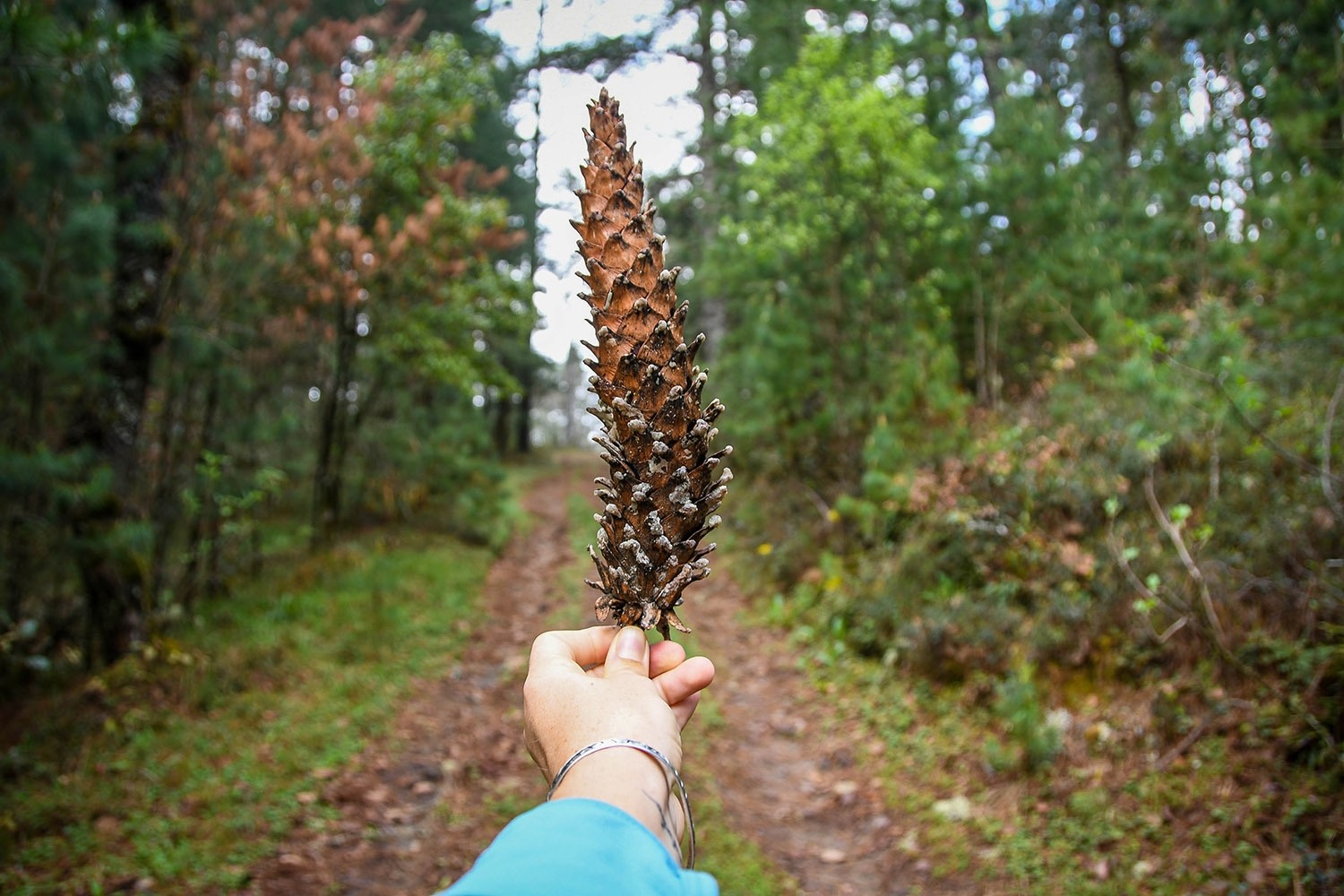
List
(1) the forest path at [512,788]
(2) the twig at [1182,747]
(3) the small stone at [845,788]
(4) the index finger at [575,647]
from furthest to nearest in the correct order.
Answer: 1. (3) the small stone at [845,788]
2. (2) the twig at [1182,747]
3. (1) the forest path at [512,788]
4. (4) the index finger at [575,647]

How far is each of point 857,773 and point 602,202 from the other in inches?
220

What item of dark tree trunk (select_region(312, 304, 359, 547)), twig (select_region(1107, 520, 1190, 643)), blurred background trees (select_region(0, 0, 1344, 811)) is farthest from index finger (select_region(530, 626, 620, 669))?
dark tree trunk (select_region(312, 304, 359, 547))

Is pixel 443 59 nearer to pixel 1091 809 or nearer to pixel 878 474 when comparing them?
pixel 878 474

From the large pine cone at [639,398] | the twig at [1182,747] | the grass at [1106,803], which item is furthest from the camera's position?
the twig at [1182,747]

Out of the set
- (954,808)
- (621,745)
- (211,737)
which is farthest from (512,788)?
(621,745)

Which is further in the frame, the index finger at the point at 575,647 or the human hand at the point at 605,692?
the index finger at the point at 575,647

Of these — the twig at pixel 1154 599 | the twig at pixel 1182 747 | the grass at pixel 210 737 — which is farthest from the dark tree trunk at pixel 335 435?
the twig at pixel 1182 747

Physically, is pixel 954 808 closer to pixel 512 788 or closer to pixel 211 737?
pixel 512 788

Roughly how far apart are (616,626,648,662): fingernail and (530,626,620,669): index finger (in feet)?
0.23

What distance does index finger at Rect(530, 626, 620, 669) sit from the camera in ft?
5.23

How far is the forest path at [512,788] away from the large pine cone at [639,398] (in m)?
4.01

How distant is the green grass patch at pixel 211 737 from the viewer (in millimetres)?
4277

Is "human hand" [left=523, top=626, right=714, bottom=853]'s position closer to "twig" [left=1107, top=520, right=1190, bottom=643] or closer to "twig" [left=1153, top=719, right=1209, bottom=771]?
Answer: "twig" [left=1153, top=719, right=1209, bottom=771]

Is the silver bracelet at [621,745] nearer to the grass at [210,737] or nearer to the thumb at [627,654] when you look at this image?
the thumb at [627,654]
